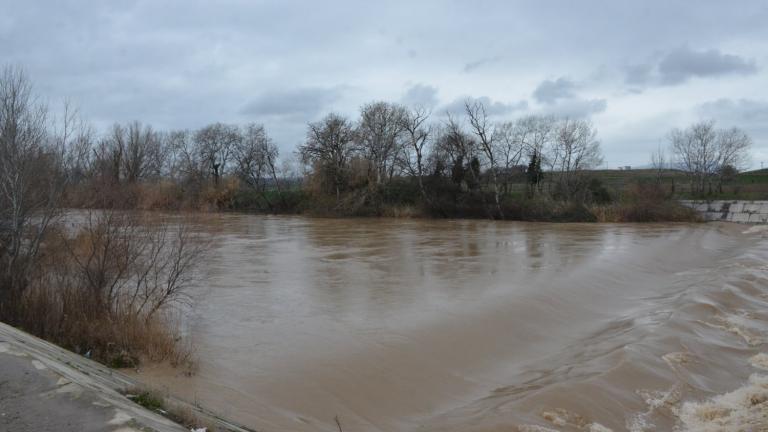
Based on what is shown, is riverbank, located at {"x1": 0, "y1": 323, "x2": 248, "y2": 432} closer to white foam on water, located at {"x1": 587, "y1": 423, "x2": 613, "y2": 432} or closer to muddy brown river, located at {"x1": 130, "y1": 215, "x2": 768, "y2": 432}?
muddy brown river, located at {"x1": 130, "y1": 215, "x2": 768, "y2": 432}

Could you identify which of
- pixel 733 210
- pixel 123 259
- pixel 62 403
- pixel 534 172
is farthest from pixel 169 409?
pixel 534 172

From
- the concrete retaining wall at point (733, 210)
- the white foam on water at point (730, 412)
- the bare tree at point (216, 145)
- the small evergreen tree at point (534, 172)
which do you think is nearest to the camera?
the white foam on water at point (730, 412)

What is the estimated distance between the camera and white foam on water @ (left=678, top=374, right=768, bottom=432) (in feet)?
23.2

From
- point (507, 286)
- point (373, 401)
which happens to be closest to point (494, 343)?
point (373, 401)

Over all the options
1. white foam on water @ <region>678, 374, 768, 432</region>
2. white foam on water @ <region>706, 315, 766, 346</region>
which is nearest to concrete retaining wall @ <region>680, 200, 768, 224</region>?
white foam on water @ <region>706, 315, 766, 346</region>

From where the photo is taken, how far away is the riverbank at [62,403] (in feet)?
11.9

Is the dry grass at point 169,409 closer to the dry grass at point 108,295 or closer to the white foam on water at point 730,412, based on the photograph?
the dry grass at point 108,295

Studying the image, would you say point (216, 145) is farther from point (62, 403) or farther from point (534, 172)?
point (62, 403)

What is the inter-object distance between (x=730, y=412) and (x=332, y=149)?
5357 centimetres

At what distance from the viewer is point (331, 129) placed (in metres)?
59.2

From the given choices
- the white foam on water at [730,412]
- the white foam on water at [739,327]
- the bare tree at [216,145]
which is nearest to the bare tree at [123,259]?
the white foam on water at [730,412]

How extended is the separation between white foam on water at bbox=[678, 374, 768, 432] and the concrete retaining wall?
40.9 metres

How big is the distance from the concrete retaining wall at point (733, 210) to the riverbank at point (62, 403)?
1899 inches

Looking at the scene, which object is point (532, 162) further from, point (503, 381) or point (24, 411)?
point (24, 411)
